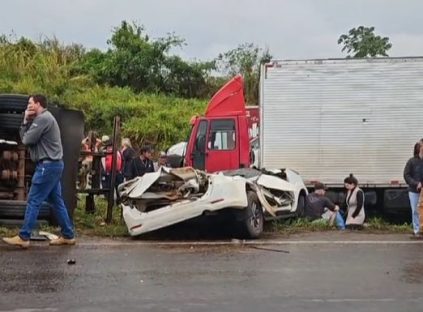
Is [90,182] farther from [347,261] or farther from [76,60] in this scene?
[76,60]

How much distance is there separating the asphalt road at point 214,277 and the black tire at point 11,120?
1890 millimetres

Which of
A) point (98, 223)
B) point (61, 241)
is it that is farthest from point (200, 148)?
point (61, 241)

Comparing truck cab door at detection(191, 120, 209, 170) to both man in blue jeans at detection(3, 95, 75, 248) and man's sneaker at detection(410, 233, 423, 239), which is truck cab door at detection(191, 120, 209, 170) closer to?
man's sneaker at detection(410, 233, 423, 239)

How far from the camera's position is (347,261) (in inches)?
351

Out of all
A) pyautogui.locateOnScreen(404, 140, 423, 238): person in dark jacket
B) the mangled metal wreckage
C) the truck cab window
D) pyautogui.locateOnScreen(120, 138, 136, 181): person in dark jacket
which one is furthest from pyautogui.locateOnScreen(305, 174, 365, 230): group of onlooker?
the truck cab window

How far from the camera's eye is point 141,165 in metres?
14.6

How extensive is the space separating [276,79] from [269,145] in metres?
1.32

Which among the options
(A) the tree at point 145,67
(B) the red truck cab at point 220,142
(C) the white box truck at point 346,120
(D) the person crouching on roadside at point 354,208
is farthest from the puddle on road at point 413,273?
(A) the tree at point 145,67

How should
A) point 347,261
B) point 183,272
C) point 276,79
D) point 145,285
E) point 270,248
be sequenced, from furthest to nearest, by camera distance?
point 276,79, point 270,248, point 347,261, point 183,272, point 145,285

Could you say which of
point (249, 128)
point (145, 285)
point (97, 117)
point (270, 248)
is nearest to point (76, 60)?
point (97, 117)

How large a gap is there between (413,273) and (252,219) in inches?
127

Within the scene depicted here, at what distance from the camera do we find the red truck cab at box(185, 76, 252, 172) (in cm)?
1691

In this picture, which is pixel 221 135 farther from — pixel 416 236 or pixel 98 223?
pixel 416 236

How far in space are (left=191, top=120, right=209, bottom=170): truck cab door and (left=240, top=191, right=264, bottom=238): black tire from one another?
5738mm
